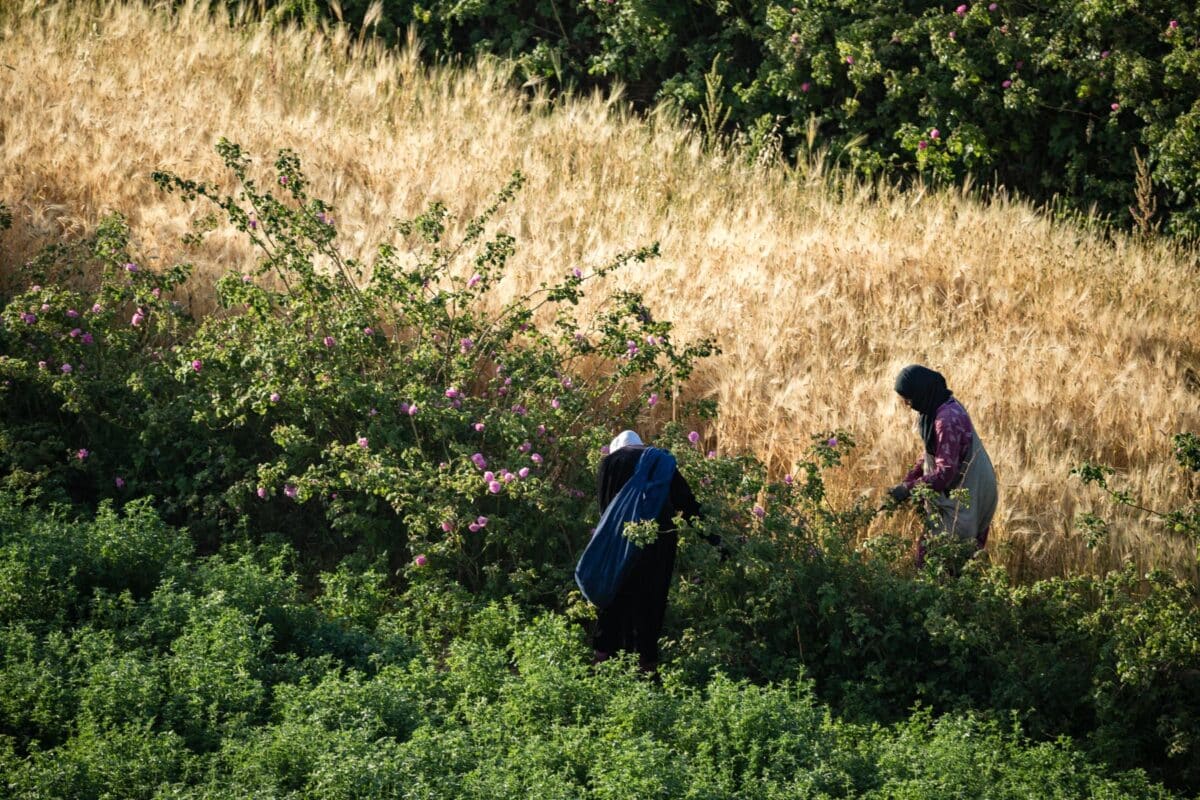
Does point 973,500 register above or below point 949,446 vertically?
below

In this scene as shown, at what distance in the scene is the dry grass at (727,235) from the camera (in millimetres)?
8156

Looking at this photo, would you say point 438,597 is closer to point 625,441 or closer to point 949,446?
point 625,441

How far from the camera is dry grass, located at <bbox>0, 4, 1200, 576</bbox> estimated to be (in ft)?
26.8

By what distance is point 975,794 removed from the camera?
5293mm

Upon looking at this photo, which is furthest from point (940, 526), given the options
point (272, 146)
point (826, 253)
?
point (272, 146)

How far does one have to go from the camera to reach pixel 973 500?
7.10m

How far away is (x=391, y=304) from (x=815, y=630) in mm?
3484

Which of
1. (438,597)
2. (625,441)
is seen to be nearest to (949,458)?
(625,441)

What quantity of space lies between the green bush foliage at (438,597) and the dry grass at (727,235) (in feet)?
1.82

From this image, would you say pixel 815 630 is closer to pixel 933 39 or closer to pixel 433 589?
pixel 433 589

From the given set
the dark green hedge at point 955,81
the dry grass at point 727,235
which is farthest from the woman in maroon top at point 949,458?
the dark green hedge at point 955,81

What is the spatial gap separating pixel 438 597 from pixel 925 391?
9.56ft

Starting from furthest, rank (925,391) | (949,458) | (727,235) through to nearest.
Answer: (727,235) < (925,391) < (949,458)

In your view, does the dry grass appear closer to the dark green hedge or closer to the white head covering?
the dark green hedge
